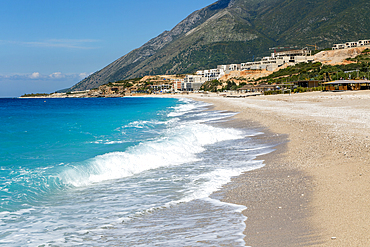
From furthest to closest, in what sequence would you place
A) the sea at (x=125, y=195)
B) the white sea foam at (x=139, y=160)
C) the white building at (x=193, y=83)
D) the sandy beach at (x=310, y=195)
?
1. the white building at (x=193, y=83)
2. the white sea foam at (x=139, y=160)
3. the sea at (x=125, y=195)
4. the sandy beach at (x=310, y=195)

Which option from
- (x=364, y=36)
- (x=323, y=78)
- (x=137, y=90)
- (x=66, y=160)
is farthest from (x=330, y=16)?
(x=66, y=160)

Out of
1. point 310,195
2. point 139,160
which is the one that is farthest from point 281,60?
point 310,195

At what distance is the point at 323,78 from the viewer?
2532 inches

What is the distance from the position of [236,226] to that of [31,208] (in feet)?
13.8

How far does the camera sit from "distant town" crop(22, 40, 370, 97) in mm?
60344

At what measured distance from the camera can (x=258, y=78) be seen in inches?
4245

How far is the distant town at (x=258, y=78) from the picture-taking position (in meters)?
60.3

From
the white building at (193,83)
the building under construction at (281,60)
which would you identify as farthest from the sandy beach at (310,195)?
the white building at (193,83)

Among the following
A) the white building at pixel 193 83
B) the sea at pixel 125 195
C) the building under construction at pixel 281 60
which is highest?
the building under construction at pixel 281 60

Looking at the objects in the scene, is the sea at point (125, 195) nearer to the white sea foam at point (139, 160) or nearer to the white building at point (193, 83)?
the white sea foam at point (139, 160)

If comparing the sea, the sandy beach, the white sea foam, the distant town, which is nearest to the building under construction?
the distant town

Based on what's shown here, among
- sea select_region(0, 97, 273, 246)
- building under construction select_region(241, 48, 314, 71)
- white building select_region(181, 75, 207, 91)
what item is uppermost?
building under construction select_region(241, 48, 314, 71)

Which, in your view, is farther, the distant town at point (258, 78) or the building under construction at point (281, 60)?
the building under construction at point (281, 60)

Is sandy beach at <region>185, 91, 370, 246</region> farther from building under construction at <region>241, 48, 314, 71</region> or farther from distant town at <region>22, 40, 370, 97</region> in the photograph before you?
building under construction at <region>241, 48, 314, 71</region>
